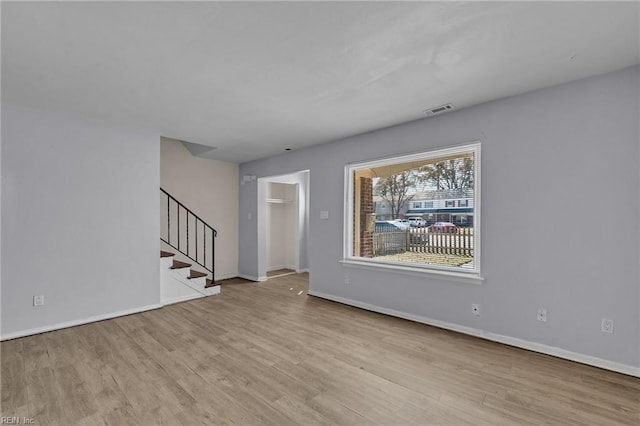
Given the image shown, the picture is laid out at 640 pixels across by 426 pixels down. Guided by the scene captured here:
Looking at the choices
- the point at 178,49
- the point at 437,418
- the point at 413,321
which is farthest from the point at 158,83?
the point at 413,321

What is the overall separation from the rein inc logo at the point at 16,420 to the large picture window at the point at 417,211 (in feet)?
11.7

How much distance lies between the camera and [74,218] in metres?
3.61

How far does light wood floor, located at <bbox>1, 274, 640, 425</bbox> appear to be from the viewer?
193 centimetres

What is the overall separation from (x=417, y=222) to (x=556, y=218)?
4.93 feet

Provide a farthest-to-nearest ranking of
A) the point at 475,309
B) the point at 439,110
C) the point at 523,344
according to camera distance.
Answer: the point at 439,110
the point at 475,309
the point at 523,344

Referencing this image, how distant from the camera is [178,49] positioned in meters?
2.17

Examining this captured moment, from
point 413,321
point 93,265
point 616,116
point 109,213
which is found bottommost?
point 413,321

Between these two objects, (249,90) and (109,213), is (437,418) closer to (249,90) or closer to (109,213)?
(249,90)

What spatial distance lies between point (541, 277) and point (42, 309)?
5626mm

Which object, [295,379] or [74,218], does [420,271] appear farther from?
[74,218]

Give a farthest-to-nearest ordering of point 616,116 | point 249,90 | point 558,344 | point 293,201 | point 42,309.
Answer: point 293,201 → point 42,309 → point 249,90 → point 558,344 → point 616,116

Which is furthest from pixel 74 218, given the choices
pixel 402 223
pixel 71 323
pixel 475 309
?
pixel 475 309

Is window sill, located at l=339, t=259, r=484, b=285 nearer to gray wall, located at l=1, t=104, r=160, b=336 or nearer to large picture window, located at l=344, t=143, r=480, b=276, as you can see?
large picture window, located at l=344, t=143, r=480, b=276

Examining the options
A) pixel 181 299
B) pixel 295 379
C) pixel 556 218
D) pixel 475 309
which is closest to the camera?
pixel 295 379
